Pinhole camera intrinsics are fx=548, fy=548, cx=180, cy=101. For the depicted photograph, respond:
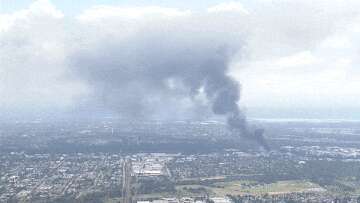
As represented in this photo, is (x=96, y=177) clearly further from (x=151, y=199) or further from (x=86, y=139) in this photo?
(x=86, y=139)

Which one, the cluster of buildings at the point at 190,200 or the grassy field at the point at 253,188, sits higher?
the grassy field at the point at 253,188

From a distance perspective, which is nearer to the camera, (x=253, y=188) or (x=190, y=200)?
(x=190, y=200)

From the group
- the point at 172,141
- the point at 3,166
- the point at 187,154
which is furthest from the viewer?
the point at 172,141

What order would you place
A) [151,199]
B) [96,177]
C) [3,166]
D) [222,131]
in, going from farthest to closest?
[222,131] < [3,166] < [96,177] < [151,199]

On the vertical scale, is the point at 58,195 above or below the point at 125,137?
below

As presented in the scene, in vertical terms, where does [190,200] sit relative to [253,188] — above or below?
below

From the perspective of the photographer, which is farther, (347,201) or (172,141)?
(172,141)

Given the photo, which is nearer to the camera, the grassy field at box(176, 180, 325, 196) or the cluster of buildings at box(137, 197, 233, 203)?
the cluster of buildings at box(137, 197, 233, 203)

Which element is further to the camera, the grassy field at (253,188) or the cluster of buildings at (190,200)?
the grassy field at (253,188)

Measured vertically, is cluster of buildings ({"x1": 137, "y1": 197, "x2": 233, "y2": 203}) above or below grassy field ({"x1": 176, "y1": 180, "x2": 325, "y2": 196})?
below

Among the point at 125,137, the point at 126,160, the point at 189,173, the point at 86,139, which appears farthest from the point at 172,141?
the point at 189,173
